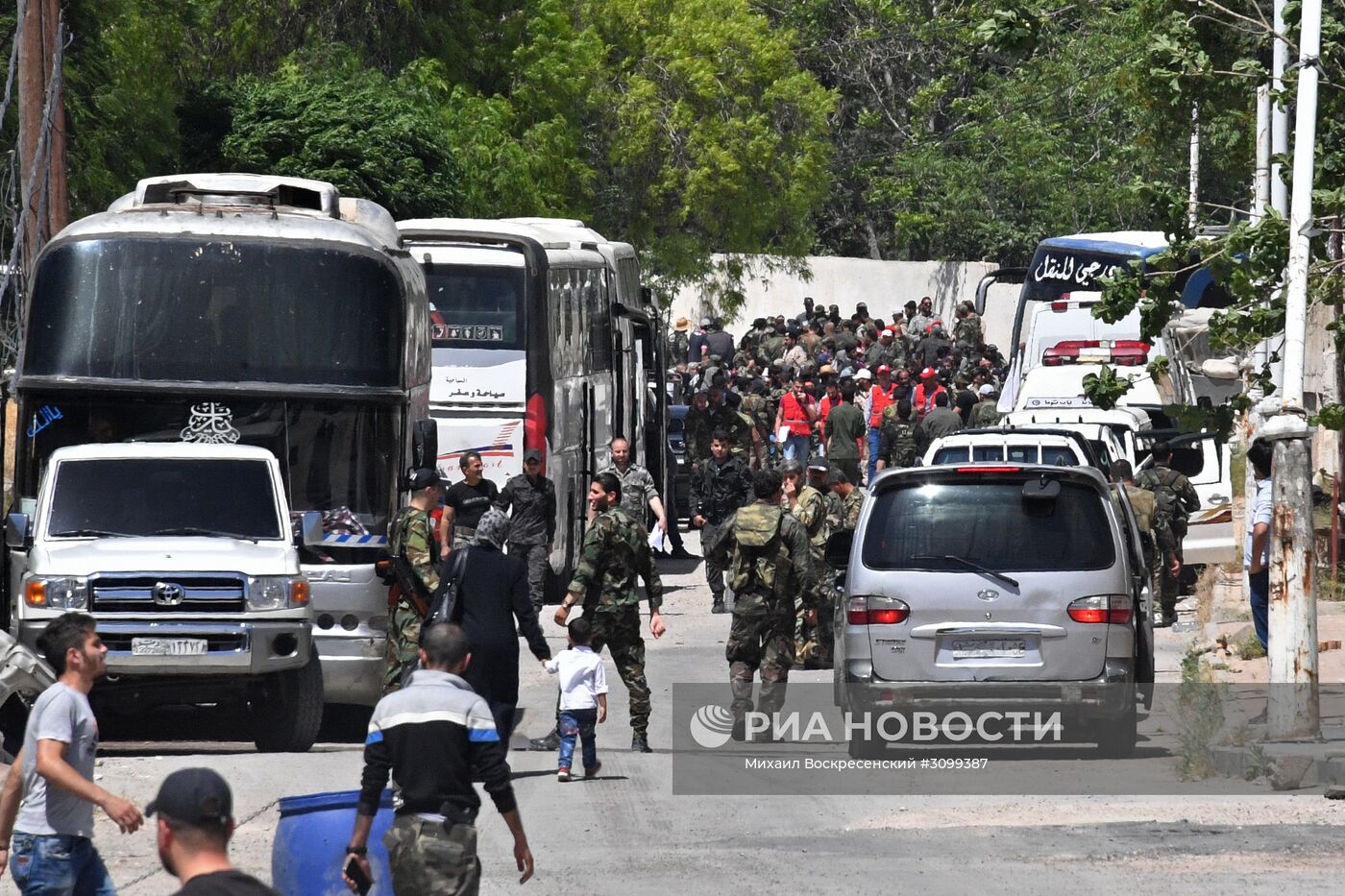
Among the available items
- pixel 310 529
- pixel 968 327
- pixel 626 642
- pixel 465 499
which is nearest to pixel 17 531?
pixel 310 529

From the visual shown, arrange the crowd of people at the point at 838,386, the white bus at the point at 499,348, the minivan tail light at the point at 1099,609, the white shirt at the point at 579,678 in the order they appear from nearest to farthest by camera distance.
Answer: the white shirt at the point at 579,678 < the minivan tail light at the point at 1099,609 < the white bus at the point at 499,348 < the crowd of people at the point at 838,386

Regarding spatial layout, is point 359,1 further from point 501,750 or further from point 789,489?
point 501,750

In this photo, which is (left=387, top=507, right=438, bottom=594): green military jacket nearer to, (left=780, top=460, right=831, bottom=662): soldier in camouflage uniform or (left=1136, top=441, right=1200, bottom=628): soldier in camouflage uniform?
(left=780, top=460, right=831, bottom=662): soldier in camouflage uniform

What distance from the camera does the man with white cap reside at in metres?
27.7

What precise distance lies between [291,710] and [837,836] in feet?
14.2

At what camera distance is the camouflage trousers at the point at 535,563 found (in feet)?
63.0

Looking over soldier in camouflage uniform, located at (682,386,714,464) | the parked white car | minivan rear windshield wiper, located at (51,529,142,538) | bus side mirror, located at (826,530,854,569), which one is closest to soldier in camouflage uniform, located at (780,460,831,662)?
the parked white car

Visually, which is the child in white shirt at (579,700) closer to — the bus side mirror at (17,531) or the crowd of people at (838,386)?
the bus side mirror at (17,531)

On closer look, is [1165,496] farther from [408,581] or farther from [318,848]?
[318,848]

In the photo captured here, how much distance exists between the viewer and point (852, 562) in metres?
12.8

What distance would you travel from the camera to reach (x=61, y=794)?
7.42m

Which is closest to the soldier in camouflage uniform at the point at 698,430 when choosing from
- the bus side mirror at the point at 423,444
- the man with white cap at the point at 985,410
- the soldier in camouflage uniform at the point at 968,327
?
the man with white cap at the point at 985,410

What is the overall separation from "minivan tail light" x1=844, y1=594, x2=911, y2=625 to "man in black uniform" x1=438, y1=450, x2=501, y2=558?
347cm

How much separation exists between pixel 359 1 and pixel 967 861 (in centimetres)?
2977
